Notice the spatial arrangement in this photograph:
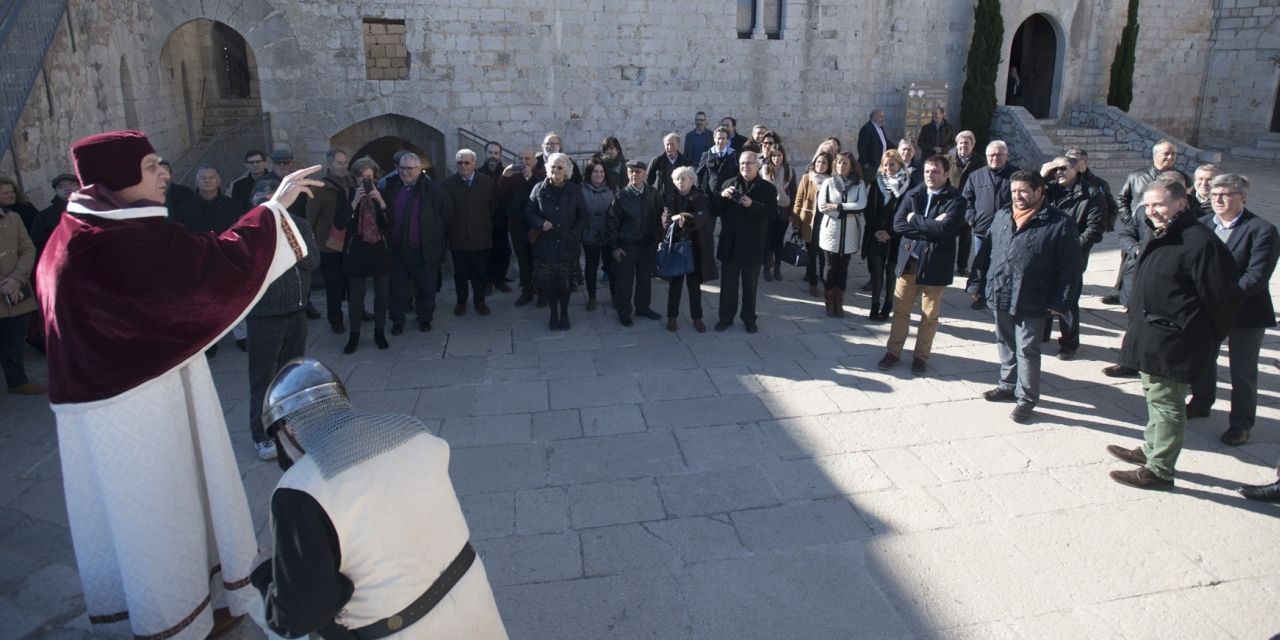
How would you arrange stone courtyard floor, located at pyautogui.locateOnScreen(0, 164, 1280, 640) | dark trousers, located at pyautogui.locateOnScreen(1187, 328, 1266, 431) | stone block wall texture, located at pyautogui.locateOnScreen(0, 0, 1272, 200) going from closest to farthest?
1. stone courtyard floor, located at pyautogui.locateOnScreen(0, 164, 1280, 640)
2. dark trousers, located at pyautogui.locateOnScreen(1187, 328, 1266, 431)
3. stone block wall texture, located at pyautogui.locateOnScreen(0, 0, 1272, 200)

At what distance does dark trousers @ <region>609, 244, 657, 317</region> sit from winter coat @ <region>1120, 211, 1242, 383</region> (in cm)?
445

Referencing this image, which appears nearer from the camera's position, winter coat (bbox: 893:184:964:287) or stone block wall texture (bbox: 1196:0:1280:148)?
winter coat (bbox: 893:184:964:287)

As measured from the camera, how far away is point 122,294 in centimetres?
280

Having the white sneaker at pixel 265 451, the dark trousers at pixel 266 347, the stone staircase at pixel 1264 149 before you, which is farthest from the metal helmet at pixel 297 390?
the stone staircase at pixel 1264 149

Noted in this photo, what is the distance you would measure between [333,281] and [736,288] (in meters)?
3.90

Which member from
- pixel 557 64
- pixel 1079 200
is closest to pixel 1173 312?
pixel 1079 200

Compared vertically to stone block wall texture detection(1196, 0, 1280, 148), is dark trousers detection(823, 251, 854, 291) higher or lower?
lower

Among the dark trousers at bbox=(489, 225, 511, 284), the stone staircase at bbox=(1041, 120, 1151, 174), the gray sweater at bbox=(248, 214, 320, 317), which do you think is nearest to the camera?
the gray sweater at bbox=(248, 214, 320, 317)

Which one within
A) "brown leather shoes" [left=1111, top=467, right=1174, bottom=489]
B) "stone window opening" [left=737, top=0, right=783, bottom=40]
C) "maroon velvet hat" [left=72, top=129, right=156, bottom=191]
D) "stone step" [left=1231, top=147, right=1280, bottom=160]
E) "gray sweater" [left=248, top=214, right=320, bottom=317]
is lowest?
"brown leather shoes" [left=1111, top=467, right=1174, bottom=489]

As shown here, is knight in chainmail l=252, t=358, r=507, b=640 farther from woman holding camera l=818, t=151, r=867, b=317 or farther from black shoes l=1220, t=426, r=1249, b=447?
woman holding camera l=818, t=151, r=867, b=317

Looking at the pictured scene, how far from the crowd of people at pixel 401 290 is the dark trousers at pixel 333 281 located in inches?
0.9

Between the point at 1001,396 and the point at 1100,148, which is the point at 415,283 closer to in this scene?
the point at 1001,396

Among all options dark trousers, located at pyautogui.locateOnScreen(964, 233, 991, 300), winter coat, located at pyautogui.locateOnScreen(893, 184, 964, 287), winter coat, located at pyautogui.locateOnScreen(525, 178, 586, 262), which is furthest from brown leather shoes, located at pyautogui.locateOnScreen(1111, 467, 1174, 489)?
winter coat, located at pyautogui.locateOnScreen(525, 178, 586, 262)

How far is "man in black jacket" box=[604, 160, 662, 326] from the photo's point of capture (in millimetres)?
7852
